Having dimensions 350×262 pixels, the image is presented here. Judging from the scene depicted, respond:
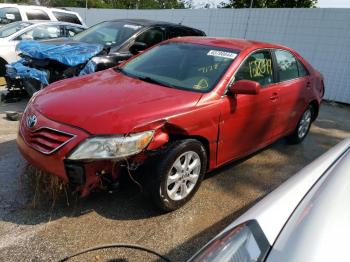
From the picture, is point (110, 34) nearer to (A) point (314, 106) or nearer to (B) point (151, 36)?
(B) point (151, 36)

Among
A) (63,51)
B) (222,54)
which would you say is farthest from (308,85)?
(63,51)

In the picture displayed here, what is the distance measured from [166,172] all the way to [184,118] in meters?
0.50

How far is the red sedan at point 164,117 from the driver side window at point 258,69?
0.01 m

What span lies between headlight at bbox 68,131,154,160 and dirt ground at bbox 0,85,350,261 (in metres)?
0.65

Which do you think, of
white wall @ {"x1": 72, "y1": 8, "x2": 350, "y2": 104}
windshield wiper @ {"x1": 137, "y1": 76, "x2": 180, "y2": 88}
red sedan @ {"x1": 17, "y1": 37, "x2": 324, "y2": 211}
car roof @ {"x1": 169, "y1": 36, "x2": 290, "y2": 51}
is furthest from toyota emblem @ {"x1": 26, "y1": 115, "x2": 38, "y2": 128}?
white wall @ {"x1": 72, "y1": 8, "x2": 350, "y2": 104}

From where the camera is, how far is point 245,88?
3.53 m

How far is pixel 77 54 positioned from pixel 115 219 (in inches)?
139

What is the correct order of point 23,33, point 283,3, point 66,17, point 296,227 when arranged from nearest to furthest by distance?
point 296,227
point 23,33
point 66,17
point 283,3

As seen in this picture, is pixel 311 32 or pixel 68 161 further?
pixel 311 32

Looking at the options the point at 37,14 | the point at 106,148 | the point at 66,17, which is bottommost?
the point at 66,17

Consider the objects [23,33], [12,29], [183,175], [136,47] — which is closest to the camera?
[183,175]

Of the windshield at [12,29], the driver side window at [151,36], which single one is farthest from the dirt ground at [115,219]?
the windshield at [12,29]

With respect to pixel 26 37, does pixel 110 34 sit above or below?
above

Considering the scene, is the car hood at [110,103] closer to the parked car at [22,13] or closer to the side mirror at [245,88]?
the side mirror at [245,88]
